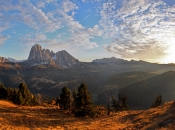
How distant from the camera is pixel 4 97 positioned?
89.2m

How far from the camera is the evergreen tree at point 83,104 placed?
184ft

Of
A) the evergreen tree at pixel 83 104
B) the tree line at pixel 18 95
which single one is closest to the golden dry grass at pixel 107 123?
the evergreen tree at pixel 83 104

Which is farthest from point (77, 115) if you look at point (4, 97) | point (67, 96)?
point (4, 97)

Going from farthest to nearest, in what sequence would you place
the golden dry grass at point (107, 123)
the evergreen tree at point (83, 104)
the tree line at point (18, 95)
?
the tree line at point (18, 95) < the evergreen tree at point (83, 104) < the golden dry grass at point (107, 123)

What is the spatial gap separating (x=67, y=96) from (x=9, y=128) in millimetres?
43730

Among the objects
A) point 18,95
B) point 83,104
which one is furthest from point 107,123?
point 18,95

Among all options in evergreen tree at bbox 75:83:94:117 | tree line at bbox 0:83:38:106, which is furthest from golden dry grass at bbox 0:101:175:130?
tree line at bbox 0:83:38:106

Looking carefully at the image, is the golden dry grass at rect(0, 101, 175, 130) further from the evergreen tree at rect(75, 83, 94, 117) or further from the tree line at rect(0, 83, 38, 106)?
the tree line at rect(0, 83, 38, 106)

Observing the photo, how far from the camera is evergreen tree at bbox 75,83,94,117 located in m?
56.1

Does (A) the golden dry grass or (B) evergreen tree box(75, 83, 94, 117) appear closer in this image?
(A) the golden dry grass

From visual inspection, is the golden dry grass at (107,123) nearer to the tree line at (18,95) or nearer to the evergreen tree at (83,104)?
the evergreen tree at (83,104)

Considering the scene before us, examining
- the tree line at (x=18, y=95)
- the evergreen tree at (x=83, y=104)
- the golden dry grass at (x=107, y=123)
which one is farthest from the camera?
the tree line at (x=18, y=95)

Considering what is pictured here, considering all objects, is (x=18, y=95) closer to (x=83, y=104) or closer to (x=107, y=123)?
(x=83, y=104)

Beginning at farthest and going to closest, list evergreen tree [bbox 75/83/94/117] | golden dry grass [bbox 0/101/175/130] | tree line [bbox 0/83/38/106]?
tree line [bbox 0/83/38/106], evergreen tree [bbox 75/83/94/117], golden dry grass [bbox 0/101/175/130]
